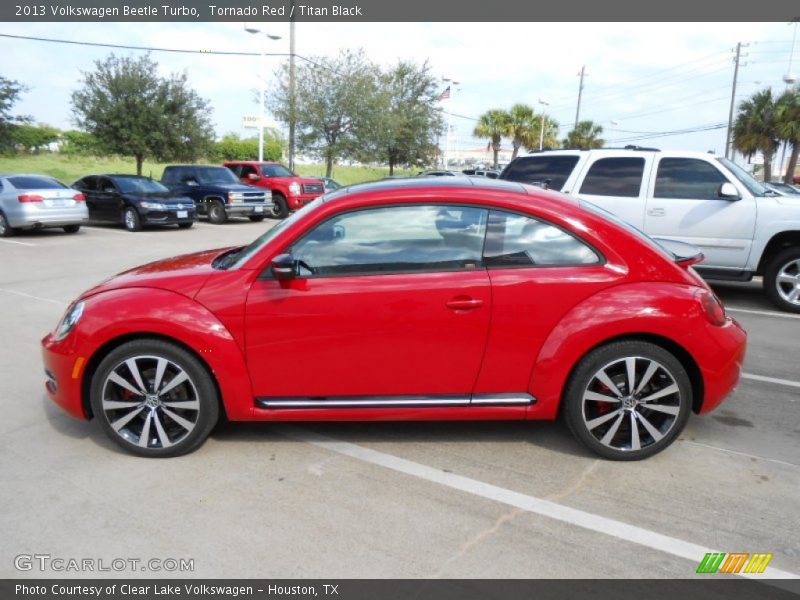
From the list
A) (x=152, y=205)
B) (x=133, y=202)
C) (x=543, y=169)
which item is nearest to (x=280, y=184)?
(x=152, y=205)

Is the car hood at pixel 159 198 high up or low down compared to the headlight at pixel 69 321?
up

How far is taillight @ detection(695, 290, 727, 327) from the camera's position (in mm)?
3756

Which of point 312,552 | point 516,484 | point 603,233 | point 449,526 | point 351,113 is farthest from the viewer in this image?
point 351,113

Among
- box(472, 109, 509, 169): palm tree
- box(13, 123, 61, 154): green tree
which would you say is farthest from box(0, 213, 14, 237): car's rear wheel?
box(472, 109, 509, 169): palm tree

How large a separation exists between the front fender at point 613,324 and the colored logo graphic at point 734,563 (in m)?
1.17

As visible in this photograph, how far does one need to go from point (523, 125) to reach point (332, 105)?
86.8 ft

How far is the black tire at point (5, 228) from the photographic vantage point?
1454cm

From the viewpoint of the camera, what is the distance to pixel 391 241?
378cm

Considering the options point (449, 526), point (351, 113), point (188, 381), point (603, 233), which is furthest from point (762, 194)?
point (351, 113)

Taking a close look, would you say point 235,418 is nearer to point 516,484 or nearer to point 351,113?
point 516,484

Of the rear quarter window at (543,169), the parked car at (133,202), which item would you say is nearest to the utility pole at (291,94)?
the parked car at (133,202)

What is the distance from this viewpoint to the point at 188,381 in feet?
12.3

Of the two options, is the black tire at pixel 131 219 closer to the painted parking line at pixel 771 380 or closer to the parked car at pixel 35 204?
the parked car at pixel 35 204

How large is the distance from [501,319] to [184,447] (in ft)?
6.82
